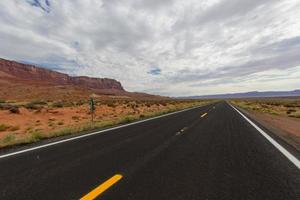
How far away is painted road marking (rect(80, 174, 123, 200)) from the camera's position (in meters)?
3.29

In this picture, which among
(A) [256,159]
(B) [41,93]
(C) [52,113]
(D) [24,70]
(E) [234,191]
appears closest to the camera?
(E) [234,191]

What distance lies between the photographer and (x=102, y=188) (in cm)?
358

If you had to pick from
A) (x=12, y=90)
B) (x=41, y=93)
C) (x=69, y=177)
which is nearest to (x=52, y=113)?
(x=69, y=177)

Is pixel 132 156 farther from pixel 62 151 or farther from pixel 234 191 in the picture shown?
pixel 234 191

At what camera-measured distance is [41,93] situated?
9119 centimetres

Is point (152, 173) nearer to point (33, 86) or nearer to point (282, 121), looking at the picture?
point (282, 121)

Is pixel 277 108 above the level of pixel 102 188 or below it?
below

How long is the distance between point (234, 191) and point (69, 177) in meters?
2.96

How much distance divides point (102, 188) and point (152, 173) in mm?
1131

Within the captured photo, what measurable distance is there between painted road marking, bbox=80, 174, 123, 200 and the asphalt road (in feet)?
0.05

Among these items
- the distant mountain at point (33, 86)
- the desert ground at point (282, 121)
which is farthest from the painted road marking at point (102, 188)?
the distant mountain at point (33, 86)

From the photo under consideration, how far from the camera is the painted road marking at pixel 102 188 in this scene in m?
3.29

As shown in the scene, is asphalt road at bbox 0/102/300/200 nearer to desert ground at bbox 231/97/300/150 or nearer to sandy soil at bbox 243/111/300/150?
sandy soil at bbox 243/111/300/150

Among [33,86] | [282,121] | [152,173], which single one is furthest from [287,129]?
[33,86]
